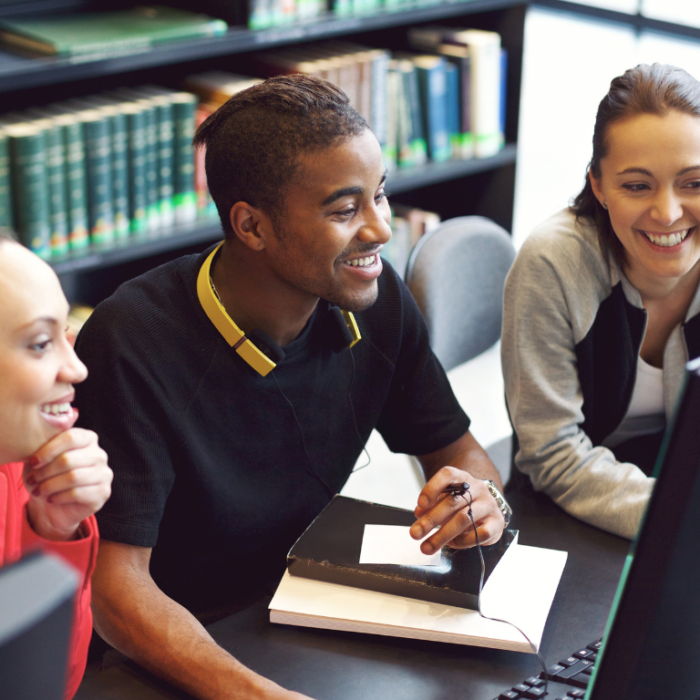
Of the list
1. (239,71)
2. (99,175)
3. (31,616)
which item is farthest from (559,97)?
(31,616)

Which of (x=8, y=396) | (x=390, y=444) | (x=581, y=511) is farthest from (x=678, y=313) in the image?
(x=8, y=396)

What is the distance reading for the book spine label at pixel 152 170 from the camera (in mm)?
2355

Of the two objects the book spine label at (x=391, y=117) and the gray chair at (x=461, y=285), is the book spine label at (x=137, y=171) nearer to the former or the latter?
the book spine label at (x=391, y=117)

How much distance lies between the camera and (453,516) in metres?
1.14

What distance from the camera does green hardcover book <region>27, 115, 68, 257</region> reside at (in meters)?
2.20

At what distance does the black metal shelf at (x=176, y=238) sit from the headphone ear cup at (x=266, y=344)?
1157 mm

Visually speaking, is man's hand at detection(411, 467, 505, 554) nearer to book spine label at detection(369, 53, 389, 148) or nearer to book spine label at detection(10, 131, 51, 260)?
book spine label at detection(10, 131, 51, 260)

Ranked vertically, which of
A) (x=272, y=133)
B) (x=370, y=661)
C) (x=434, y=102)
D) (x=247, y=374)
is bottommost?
(x=370, y=661)

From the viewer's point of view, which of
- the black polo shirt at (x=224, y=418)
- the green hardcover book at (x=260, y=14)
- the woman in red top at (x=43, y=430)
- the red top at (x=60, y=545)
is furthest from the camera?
the green hardcover book at (x=260, y=14)

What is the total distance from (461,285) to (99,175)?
1030mm

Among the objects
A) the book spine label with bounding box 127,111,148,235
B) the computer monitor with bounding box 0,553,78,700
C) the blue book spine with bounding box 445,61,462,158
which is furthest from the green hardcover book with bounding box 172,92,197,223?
the computer monitor with bounding box 0,553,78,700

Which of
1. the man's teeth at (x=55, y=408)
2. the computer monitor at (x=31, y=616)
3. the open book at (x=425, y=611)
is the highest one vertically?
the computer monitor at (x=31, y=616)

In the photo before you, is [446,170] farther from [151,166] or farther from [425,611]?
[425,611]

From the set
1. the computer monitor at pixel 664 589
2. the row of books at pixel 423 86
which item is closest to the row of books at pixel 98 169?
the row of books at pixel 423 86
